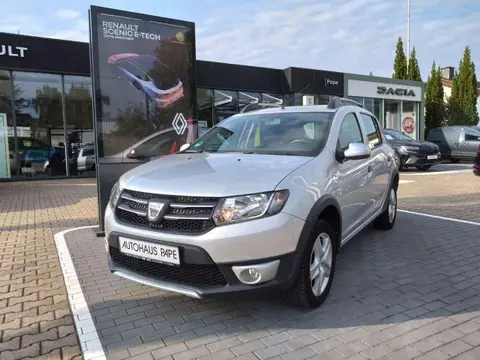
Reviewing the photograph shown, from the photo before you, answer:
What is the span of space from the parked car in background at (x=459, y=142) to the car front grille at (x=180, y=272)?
18.2m

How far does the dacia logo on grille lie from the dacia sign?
22717 mm

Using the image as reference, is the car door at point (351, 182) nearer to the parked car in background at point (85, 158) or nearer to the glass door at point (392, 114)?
the parked car in background at point (85, 158)

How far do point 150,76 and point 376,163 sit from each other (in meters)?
3.55

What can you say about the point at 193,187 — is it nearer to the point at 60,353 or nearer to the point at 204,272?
the point at 204,272

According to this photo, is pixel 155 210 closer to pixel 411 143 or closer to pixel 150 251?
pixel 150 251

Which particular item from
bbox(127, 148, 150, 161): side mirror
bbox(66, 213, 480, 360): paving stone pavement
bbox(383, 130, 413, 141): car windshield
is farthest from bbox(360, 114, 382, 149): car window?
bbox(383, 130, 413, 141): car windshield

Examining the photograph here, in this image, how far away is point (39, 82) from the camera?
1373cm

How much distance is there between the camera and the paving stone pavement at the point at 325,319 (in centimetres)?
271

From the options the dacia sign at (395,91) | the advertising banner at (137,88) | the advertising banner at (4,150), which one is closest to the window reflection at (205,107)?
the advertising banner at (4,150)

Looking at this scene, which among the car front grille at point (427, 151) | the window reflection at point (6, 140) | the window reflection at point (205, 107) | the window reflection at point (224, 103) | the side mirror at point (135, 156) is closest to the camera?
the side mirror at point (135, 156)

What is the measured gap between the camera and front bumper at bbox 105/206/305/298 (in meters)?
2.73

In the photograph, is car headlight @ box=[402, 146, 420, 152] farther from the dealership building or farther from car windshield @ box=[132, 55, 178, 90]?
car windshield @ box=[132, 55, 178, 90]

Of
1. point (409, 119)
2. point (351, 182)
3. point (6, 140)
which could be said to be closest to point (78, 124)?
point (6, 140)

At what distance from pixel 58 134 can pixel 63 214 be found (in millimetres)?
7406
